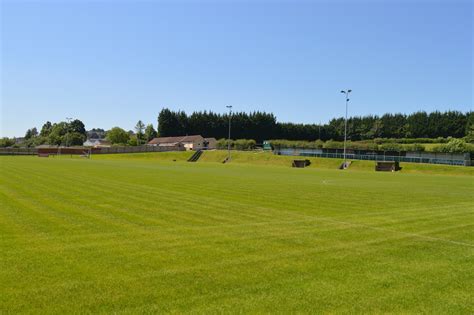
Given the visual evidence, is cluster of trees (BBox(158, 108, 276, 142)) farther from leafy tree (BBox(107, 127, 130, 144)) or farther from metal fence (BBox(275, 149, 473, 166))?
metal fence (BBox(275, 149, 473, 166))

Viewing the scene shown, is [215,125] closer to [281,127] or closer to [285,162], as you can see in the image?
[281,127]

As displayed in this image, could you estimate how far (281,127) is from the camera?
171125 millimetres

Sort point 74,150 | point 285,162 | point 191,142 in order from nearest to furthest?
1. point 285,162
2. point 74,150
3. point 191,142

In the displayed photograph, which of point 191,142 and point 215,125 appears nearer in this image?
point 191,142

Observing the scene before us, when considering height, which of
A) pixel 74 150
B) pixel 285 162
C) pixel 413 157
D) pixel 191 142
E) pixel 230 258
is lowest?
pixel 230 258

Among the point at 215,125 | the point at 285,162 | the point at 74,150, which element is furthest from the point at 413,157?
the point at 215,125

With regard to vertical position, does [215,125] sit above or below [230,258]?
above

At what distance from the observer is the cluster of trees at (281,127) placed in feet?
510

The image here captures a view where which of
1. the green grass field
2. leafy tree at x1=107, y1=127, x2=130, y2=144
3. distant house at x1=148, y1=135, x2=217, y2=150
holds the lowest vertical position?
the green grass field

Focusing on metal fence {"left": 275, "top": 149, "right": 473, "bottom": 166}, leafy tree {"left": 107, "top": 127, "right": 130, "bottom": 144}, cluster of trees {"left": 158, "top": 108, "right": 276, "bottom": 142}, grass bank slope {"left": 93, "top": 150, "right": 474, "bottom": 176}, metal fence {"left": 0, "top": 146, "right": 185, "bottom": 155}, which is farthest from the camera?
leafy tree {"left": 107, "top": 127, "right": 130, "bottom": 144}

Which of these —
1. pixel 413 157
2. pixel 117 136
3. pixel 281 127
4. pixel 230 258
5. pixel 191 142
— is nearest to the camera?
pixel 230 258

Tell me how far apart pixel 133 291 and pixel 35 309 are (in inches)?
57.8

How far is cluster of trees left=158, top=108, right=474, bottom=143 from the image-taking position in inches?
6122

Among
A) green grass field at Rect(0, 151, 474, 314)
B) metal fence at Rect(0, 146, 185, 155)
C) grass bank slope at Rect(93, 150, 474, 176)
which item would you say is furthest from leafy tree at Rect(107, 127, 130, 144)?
green grass field at Rect(0, 151, 474, 314)
